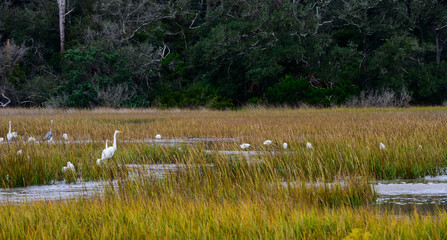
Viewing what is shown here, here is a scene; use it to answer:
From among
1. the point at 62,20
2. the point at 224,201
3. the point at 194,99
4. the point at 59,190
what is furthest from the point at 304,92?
the point at 224,201

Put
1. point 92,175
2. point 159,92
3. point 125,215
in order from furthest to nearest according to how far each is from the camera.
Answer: point 159,92 → point 92,175 → point 125,215

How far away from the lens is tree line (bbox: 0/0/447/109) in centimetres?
3375

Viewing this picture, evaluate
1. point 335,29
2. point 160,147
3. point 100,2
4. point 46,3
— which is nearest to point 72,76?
point 100,2

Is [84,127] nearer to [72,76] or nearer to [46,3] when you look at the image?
[72,76]

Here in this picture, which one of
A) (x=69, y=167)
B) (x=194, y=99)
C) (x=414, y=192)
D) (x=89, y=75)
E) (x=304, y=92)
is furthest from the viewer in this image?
(x=89, y=75)

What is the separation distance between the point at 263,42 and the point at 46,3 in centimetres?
1853

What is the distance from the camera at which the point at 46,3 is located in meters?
41.4

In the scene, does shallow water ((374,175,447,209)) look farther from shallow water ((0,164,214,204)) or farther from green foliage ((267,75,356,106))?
green foliage ((267,75,356,106))

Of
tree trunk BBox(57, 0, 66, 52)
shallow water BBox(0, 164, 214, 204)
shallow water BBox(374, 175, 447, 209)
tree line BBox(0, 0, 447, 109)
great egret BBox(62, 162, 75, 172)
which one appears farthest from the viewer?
tree trunk BBox(57, 0, 66, 52)

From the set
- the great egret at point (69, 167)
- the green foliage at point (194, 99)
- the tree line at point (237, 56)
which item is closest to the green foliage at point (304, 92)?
the tree line at point (237, 56)

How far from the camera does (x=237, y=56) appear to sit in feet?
118

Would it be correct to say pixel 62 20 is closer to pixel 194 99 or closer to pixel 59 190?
pixel 194 99

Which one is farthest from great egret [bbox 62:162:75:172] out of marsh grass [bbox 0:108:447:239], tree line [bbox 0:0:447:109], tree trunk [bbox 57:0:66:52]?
tree trunk [bbox 57:0:66:52]

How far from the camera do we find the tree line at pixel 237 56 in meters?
33.8
